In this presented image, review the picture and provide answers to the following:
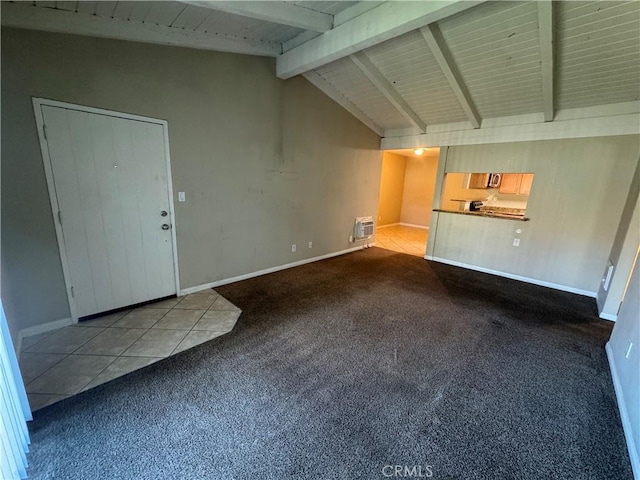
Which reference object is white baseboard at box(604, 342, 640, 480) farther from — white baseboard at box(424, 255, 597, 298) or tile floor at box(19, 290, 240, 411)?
tile floor at box(19, 290, 240, 411)

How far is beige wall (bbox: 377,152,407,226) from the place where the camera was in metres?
8.01

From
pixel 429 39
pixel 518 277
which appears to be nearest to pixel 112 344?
pixel 429 39

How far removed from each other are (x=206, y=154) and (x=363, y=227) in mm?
3568

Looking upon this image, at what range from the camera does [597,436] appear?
1595 millimetres

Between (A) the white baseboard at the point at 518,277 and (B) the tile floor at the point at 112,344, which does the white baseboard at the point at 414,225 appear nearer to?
(A) the white baseboard at the point at 518,277

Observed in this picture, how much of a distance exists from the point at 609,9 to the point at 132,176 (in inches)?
190

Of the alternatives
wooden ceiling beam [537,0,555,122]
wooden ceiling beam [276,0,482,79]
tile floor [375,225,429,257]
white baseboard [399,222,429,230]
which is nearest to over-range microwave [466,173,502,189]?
tile floor [375,225,429,257]

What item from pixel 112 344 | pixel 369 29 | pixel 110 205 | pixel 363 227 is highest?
pixel 369 29

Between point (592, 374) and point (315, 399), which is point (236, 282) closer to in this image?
point (315, 399)

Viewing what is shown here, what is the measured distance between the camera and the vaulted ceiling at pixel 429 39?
2320 mm

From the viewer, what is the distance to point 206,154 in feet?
10.8

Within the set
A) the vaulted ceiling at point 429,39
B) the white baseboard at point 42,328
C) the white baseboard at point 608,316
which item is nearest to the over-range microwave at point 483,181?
the vaulted ceiling at point 429,39

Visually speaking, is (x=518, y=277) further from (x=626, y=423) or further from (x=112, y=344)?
(x=112, y=344)

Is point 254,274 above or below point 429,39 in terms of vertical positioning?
below
